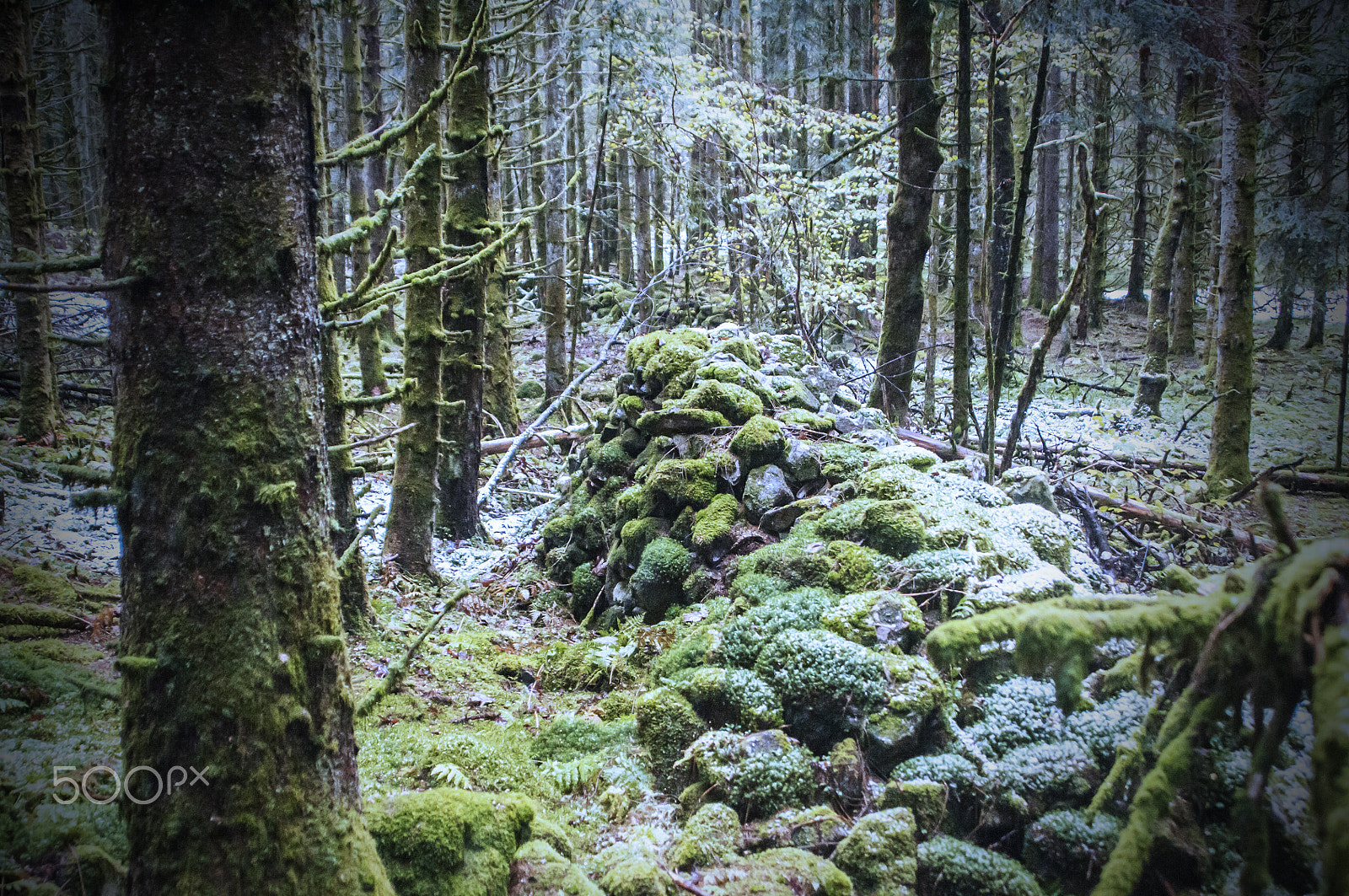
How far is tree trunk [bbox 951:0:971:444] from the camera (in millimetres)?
6137

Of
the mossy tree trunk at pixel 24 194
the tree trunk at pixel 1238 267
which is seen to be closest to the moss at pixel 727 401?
the tree trunk at pixel 1238 267

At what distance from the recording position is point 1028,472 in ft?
15.8

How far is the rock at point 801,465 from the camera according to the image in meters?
5.29

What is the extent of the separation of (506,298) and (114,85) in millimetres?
9855

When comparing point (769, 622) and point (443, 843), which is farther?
point (769, 622)

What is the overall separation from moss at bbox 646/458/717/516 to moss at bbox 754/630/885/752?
1998 millimetres

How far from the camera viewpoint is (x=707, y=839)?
9.34 ft

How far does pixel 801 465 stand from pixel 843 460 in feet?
1.14

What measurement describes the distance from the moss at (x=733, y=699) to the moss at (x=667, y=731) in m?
0.07

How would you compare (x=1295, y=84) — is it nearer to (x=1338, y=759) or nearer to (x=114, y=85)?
(x=1338, y=759)

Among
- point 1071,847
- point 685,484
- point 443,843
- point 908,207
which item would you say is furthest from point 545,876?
point 908,207

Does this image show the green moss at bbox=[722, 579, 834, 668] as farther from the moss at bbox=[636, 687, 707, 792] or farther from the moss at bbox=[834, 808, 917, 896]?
the moss at bbox=[834, 808, 917, 896]

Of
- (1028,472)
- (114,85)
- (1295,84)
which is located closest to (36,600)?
(114,85)

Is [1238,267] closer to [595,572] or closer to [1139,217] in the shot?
[595,572]
